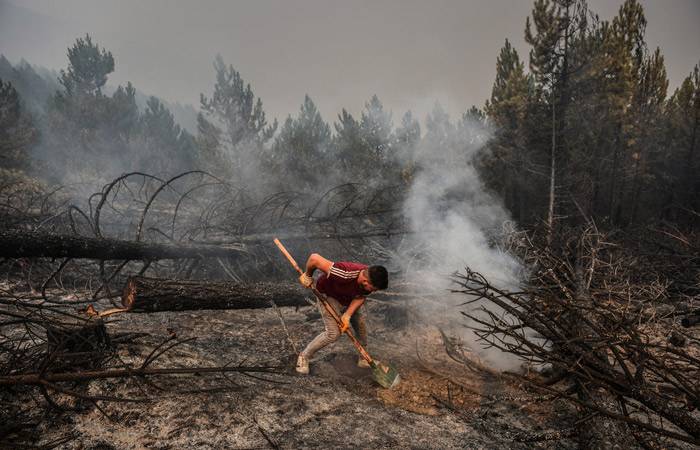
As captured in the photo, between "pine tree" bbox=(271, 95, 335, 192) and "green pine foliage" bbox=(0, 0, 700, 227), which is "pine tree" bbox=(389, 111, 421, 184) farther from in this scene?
"pine tree" bbox=(271, 95, 335, 192)

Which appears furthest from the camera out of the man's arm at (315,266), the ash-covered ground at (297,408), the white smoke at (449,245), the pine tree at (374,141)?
the pine tree at (374,141)

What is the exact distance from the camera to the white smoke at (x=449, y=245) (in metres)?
5.64

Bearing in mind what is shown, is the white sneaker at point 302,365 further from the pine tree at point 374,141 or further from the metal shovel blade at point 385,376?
the pine tree at point 374,141

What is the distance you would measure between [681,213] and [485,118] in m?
8.50

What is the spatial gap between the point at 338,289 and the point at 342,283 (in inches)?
3.5

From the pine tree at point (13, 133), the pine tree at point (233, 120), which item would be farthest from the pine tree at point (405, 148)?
the pine tree at point (13, 133)

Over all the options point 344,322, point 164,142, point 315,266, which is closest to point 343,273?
point 315,266

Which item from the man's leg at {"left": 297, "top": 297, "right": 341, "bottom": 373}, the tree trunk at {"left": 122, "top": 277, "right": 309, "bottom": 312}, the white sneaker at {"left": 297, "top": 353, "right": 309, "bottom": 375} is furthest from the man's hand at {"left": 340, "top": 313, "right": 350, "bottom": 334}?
the tree trunk at {"left": 122, "top": 277, "right": 309, "bottom": 312}

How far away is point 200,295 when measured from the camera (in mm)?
3896

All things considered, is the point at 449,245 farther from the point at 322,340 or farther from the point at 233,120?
the point at 233,120

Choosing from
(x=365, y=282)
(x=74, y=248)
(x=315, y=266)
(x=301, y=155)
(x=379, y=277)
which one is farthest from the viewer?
(x=301, y=155)

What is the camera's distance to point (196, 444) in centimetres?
230

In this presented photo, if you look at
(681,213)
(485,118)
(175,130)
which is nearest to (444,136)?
(485,118)

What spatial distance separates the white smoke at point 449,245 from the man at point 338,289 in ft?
3.15
